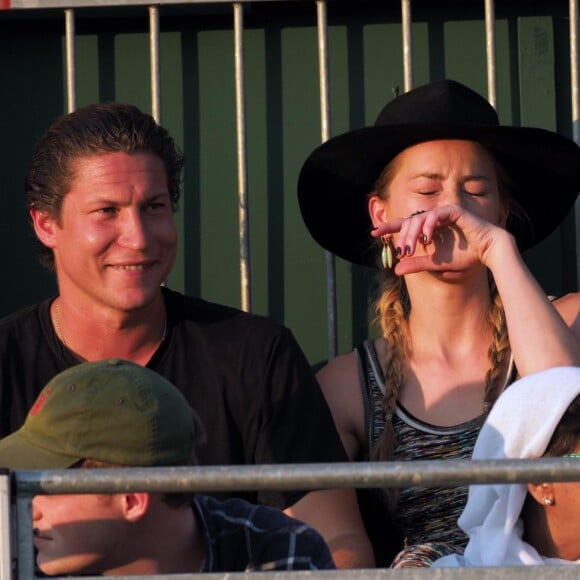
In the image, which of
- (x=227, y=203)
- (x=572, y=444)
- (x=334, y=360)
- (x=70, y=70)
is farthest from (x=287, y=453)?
(x=70, y=70)

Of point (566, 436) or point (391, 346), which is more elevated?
point (391, 346)

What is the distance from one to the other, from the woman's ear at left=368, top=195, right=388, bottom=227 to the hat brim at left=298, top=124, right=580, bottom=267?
3.6 inches

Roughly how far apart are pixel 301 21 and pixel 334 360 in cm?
109

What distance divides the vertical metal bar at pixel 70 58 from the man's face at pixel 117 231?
753 mm

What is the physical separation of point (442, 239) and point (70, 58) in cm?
126

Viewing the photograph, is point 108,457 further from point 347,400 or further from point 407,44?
point 407,44

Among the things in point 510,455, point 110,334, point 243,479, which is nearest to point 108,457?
point 243,479

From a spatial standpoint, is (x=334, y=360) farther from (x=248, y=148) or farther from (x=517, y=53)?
(x=517, y=53)

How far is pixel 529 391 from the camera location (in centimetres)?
277

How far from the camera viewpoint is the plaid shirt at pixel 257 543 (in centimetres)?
248

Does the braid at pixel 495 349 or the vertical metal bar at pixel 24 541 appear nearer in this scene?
the vertical metal bar at pixel 24 541

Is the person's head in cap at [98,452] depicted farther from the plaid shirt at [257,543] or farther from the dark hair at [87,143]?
the dark hair at [87,143]

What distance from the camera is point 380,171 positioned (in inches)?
152

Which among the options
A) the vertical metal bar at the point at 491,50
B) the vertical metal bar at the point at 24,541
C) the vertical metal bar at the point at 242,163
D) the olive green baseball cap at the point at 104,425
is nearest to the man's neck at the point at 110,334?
the vertical metal bar at the point at 242,163
